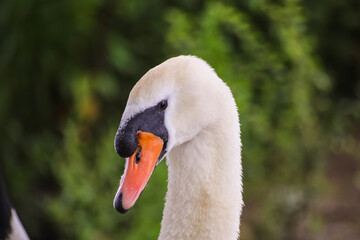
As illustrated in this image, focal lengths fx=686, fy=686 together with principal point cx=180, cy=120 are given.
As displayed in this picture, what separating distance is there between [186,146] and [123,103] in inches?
101

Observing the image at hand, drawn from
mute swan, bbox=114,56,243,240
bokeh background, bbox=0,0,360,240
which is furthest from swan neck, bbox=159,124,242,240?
bokeh background, bbox=0,0,360,240

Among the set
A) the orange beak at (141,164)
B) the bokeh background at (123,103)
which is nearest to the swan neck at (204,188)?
the orange beak at (141,164)

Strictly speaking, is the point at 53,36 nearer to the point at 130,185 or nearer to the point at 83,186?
the point at 83,186

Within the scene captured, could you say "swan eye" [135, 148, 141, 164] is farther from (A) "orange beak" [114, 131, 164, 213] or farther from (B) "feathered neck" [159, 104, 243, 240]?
(B) "feathered neck" [159, 104, 243, 240]

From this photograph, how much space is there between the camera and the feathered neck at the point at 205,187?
1670 mm

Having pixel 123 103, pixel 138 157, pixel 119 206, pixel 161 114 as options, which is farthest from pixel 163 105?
pixel 123 103

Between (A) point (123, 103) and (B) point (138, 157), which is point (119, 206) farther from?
(A) point (123, 103)

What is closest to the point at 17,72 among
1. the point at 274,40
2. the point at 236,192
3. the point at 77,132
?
the point at 77,132

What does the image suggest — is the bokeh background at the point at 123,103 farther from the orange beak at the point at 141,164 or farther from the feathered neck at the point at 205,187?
the orange beak at the point at 141,164

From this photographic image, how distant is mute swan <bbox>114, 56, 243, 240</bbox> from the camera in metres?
1.55

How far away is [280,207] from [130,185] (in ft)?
7.06

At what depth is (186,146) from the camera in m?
1.68

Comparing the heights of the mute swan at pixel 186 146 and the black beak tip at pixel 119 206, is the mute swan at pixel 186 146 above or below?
above

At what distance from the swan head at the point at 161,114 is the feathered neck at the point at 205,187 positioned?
2.0 inches
